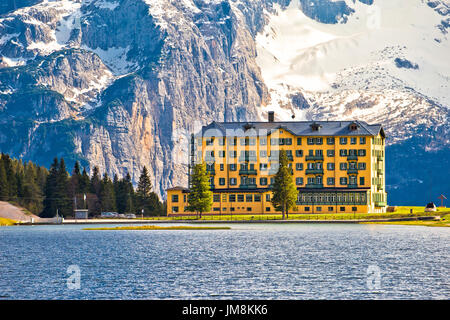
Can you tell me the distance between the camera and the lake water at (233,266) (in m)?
76.2

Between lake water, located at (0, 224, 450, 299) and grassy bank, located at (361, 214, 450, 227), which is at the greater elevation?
grassy bank, located at (361, 214, 450, 227)

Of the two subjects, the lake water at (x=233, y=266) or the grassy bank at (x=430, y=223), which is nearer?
the lake water at (x=233, y=266)

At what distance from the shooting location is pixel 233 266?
97938 millimetres

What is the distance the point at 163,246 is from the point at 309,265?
37.5 metres

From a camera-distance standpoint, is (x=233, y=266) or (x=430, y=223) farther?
(x=430, y=223)

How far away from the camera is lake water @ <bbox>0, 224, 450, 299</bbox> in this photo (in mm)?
76188

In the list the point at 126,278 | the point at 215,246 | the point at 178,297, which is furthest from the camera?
the point at 215,246

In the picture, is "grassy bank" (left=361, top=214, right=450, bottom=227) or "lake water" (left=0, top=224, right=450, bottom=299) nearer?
"lake water" (left=0, top=224, right=450, bottom=299)

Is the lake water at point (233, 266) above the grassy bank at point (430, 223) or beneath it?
beneath

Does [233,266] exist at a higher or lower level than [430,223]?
lower

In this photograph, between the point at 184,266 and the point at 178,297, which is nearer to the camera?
the point at 178,297
